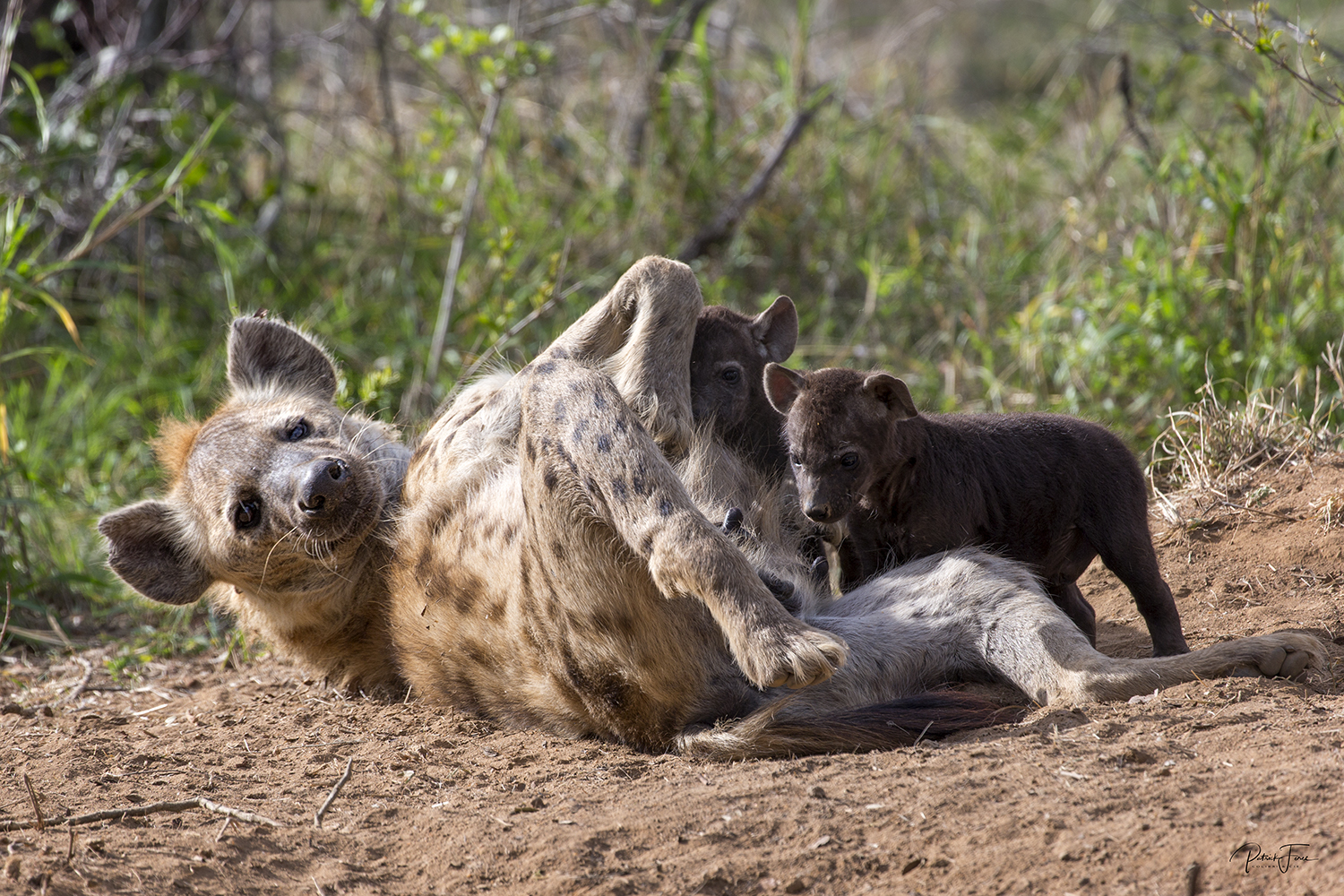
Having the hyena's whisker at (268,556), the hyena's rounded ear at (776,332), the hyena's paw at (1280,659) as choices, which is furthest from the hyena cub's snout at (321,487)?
the hyena's paw at (1280,659)

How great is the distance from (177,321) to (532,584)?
4.31 meters

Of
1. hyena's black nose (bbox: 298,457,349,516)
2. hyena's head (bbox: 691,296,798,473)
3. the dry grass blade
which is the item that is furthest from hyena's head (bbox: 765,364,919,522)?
hyena's black nose (bbox: 298,457,349,516)

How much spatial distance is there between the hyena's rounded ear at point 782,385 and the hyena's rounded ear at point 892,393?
21cm

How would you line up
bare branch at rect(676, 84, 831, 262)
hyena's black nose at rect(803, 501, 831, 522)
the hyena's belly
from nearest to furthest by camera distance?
1. the hyena's belly
2. hyena's black nose at rect(803, 501, 831, 522)
3. bare branch at rect(676, 84, 831, 262)

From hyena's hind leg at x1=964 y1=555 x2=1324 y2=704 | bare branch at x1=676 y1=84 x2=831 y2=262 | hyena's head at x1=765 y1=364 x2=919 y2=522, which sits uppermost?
bare branch at x1=676 y1=84 x2=831 y2=262

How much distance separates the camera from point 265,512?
12.0ft

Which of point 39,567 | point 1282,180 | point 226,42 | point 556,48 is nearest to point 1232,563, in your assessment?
point 1282,180

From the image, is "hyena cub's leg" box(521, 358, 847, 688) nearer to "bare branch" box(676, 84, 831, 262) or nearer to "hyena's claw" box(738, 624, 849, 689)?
"hyena's claw" box(738, 624, 849, 689)

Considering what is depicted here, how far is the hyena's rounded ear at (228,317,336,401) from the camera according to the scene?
4.27m

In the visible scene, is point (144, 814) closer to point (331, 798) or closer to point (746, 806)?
Result: point (331, 798)

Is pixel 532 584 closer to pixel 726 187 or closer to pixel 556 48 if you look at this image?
pixel 726 187

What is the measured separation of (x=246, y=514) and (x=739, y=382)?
1.64 metres

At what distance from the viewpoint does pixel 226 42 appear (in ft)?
23.6

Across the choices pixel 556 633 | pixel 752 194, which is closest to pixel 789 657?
pixel 556 633
